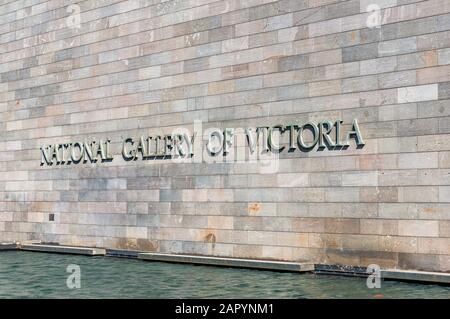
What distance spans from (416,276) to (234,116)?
6297 mm

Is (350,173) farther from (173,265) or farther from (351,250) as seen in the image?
(173,265)

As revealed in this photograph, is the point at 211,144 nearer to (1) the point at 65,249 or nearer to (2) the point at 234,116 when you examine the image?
(2) the point at 234,116

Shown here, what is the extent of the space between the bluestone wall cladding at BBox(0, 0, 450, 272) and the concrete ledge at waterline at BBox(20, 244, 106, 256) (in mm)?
494

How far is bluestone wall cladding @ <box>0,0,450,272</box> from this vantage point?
15.5 meters

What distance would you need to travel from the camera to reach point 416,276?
1477 cm

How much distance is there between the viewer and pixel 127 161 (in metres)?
21.2

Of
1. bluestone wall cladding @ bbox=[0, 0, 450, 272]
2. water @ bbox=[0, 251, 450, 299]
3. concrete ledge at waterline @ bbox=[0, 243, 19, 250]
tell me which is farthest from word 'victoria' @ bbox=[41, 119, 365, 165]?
water @ bbox=[0, 251, 450, 299]

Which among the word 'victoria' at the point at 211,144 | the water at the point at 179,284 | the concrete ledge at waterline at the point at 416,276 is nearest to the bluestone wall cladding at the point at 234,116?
the word 'victoria' at the point at 211,144

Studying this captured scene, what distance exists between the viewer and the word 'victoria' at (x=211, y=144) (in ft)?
55.1

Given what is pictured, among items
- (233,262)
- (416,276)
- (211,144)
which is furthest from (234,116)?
(416,276)

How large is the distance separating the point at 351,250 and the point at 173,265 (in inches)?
187
